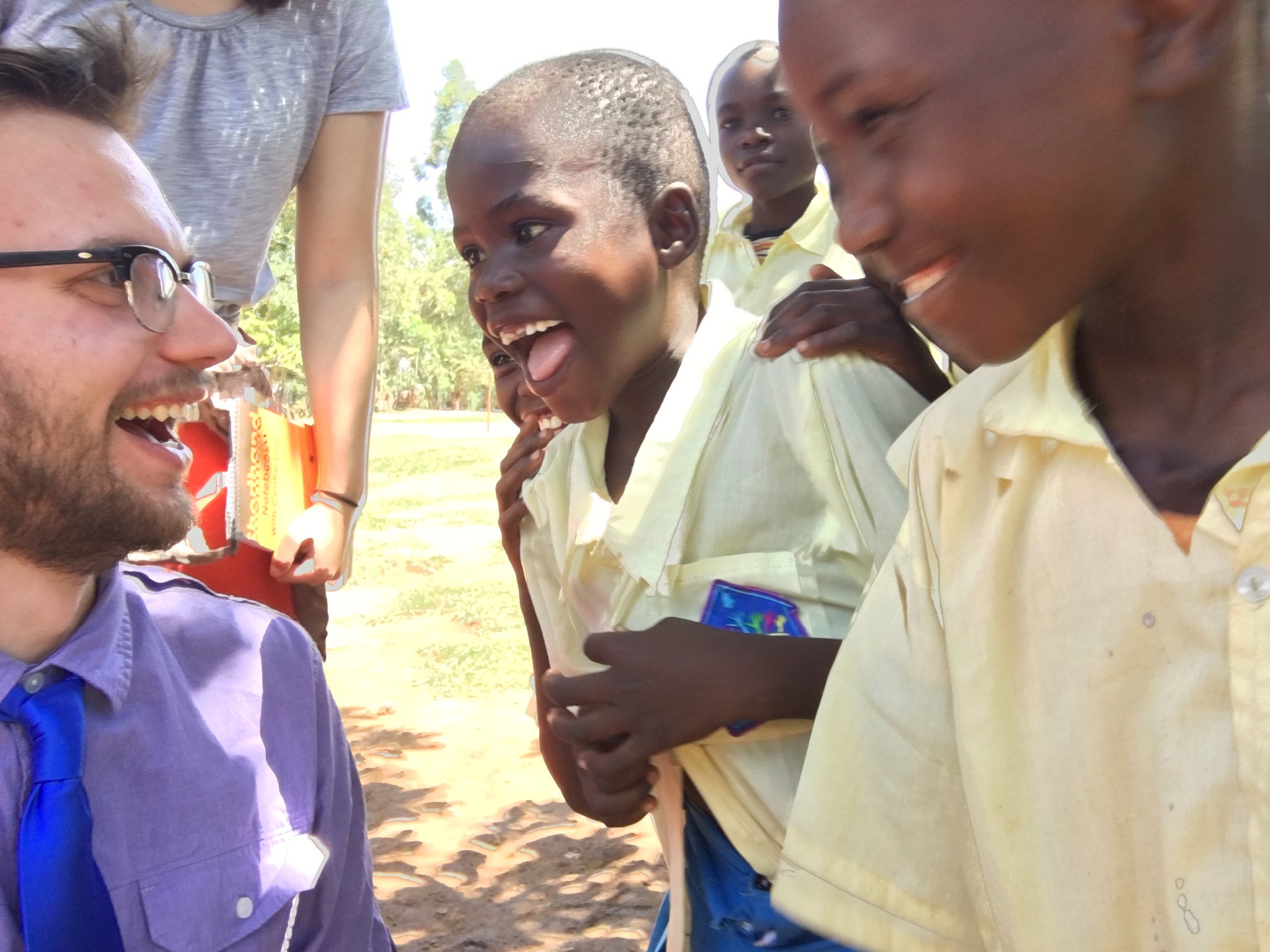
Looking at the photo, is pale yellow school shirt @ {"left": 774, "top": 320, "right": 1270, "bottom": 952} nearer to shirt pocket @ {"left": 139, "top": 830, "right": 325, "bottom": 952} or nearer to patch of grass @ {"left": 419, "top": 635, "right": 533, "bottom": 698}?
shirt pocket @ {"left": 139, "top": 830, "right": 325, "bottom": 952}

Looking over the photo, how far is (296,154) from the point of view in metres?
2.39

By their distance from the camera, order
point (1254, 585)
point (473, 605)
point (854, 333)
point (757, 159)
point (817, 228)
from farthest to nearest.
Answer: point (473, 605), point (757, 159), point (817, 228), point (854, 333), point (1254, 585)

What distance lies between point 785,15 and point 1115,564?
2.09ft

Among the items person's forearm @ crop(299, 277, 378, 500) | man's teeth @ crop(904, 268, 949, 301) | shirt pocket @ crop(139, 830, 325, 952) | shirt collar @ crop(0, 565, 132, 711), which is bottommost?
shirt pocket @ crop(139, 830, 325, 952)

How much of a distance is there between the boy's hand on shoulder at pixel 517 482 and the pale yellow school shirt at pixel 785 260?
1.28m

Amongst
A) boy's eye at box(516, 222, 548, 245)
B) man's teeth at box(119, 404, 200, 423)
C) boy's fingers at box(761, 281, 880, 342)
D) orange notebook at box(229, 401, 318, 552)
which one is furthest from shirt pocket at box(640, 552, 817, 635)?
orange notebook at box(229, 401, 318, 552)

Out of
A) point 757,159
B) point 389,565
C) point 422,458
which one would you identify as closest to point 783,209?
point 757,159

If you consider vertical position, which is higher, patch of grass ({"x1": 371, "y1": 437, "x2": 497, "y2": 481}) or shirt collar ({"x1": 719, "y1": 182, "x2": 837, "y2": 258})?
shirt collar ({"x1": 719, "y1": 182, "x2": 837, "y2": 258})

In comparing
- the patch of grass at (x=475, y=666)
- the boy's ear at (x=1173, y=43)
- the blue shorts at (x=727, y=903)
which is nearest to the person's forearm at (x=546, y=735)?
the blue shorts at (x=727, y=903)

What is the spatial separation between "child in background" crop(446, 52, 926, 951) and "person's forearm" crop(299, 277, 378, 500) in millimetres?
470

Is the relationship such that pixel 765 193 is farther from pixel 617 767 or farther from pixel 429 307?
pixel 429 307

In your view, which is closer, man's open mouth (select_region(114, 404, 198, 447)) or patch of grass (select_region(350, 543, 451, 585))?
man's open mouth (select_region(114, 404, 198, 447))

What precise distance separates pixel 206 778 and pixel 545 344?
96 cm

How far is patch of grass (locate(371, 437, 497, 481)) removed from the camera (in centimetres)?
1933
